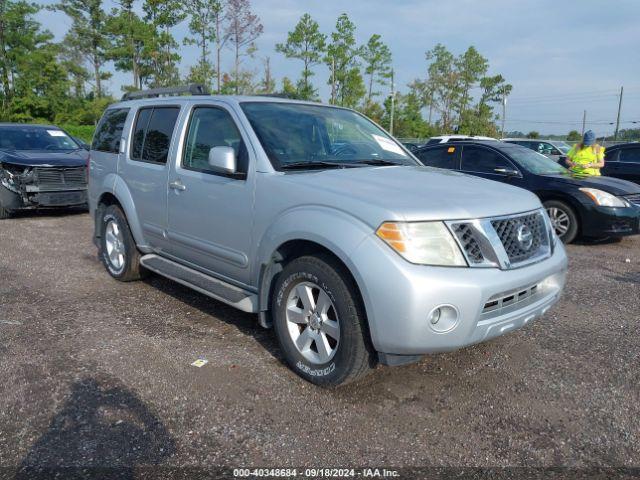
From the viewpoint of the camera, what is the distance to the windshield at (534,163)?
8203 mm

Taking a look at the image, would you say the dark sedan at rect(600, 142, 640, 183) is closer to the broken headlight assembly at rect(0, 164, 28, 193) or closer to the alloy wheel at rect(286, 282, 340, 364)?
the alloy wheel at rect(286, 282, 340, 364)

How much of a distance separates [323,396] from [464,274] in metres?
1.13

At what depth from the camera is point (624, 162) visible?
35.5ft

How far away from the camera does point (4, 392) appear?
3.18m

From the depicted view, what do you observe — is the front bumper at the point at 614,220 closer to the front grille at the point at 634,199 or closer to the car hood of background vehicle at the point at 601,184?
the front grille at the point at 634,199

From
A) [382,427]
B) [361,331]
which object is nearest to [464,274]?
[361,331]

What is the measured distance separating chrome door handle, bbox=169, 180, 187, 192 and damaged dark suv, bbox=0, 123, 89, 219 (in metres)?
5.68

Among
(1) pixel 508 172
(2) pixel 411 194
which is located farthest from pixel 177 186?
(1) pixel 508 172

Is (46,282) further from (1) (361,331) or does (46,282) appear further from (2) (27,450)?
(1) (361,331)

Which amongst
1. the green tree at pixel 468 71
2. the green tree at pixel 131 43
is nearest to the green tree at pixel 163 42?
the green tree at pixel 131 43

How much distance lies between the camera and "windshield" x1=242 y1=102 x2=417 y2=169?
379cm

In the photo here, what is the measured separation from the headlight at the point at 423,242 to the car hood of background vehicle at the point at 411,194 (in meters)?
0.05

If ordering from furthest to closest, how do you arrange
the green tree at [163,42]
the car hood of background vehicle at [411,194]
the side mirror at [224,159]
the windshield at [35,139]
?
the green tree at [163,42], the windshield at [35,139], the side mirror at [224,159], the car hood of background vehicle at [411,194]

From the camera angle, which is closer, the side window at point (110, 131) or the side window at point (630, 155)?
the side window at point (110, 131)
